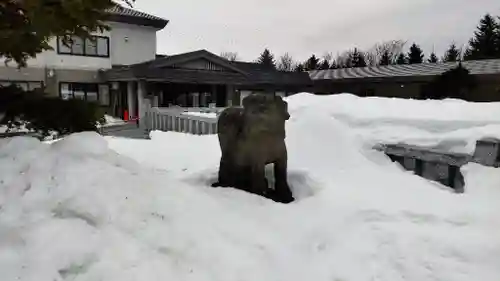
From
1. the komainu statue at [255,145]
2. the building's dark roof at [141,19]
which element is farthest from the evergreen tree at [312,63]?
the komainu statue at [255,145]

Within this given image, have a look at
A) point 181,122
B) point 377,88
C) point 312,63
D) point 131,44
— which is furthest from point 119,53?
point 312,63

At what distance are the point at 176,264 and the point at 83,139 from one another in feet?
4.72

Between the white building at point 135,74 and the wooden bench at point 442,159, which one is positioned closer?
the wooden bench at point 442,159

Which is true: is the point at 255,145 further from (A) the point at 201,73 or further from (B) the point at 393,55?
(B) the point at 393,55

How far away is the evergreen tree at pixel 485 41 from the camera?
1242 inches

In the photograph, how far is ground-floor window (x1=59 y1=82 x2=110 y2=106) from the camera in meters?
18.6

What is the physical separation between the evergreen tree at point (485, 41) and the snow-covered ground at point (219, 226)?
105ft

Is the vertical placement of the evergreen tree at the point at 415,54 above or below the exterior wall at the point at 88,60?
above

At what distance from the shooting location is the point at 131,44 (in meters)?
20.0

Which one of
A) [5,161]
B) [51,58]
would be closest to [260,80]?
[51,58]

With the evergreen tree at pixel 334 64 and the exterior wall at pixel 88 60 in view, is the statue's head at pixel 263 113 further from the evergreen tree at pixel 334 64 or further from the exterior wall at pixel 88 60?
the evergreen tree at pixel 334 64

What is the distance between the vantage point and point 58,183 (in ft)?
9.28

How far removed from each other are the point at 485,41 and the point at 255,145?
115 ft

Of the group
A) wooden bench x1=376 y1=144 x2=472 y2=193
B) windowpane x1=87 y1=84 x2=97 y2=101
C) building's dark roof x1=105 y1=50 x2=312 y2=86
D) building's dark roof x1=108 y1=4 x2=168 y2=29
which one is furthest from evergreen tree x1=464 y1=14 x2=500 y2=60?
wooden bench x1=376 y1=144 x2=472 y2=193
